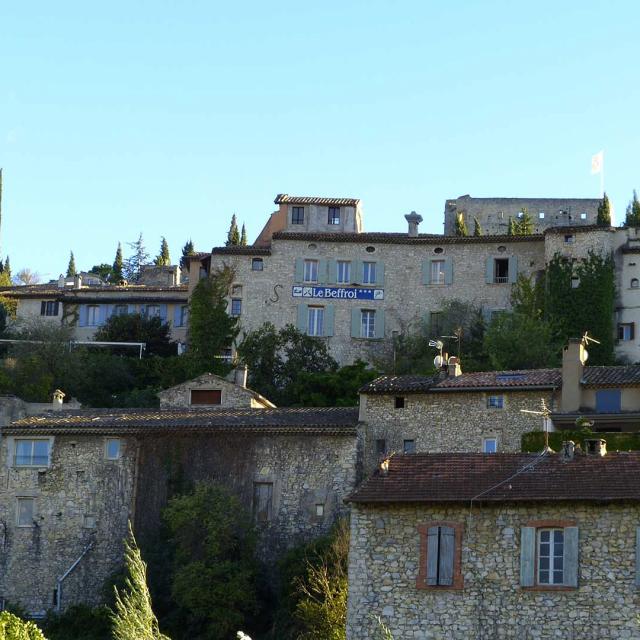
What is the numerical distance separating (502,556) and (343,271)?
4204cm

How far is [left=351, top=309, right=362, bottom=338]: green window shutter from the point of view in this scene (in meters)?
74.3

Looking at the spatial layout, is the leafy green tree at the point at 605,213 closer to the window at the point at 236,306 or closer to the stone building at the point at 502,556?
the window at the point at 236,306

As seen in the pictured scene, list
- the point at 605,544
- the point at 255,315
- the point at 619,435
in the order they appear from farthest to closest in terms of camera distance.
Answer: the point at 255,315 < the point at 619,435 < the point at 605,544

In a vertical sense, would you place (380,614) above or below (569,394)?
below

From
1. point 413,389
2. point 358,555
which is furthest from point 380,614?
point 413,389

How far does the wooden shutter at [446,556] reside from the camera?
112ft

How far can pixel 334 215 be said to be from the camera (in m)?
79.6

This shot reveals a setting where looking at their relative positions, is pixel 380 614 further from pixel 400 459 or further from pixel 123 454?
pixel 123 454

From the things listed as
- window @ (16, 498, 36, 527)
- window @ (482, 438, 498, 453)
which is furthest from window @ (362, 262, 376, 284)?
window @ (16, 498, 36, 527)

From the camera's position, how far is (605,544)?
110 feet

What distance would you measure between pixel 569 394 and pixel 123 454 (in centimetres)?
1413

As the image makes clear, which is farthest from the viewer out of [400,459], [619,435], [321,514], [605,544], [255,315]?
[255,315]

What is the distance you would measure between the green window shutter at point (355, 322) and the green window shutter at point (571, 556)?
40799 millimetres

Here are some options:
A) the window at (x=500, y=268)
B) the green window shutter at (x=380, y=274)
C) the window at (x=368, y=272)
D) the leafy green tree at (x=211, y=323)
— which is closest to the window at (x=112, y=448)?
the leafy green tree at (x=211, y=323)
